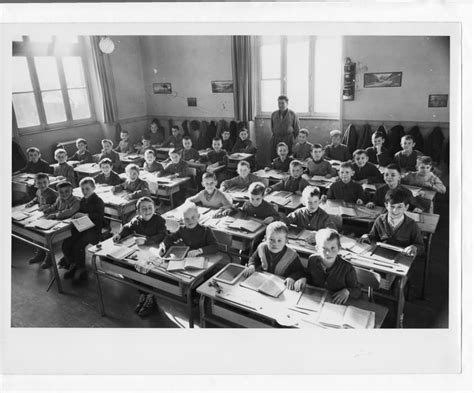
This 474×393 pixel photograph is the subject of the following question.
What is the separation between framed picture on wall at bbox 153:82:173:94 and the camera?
705 cm

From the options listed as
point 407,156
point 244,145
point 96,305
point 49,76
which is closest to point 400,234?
point 407,156

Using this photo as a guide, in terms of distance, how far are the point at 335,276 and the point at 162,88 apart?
5910 mm

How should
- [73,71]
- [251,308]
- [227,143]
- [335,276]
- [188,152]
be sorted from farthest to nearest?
[227,143], [188,152], [73,71], [335,276], [251,308]

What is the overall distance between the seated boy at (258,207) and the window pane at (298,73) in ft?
10.5

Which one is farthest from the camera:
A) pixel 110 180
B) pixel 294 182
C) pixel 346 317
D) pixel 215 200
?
pixel 110 180

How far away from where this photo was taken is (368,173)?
4.54 meters

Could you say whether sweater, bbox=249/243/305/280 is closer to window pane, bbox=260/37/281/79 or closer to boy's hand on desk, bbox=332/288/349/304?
boy's hand on desk, bbox=332/288/349/304

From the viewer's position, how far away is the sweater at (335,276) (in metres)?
2.23

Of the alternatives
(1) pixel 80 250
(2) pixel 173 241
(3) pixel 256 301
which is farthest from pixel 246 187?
(3) pixel 256 301

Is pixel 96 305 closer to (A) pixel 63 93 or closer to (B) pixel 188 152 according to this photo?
(B) pixel 188 152

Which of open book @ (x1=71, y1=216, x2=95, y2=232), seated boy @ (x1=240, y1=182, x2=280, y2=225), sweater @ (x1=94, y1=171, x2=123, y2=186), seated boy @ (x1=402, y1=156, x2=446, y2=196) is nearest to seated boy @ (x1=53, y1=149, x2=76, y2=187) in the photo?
sweater @ (x1=94, y1=171, x2=123, y2=186)

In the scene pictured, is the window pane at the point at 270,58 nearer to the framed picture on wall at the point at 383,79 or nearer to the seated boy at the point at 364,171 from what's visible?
the framed picture on wall at the point at 383,79

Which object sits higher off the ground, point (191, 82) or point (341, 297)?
point (191, 82)

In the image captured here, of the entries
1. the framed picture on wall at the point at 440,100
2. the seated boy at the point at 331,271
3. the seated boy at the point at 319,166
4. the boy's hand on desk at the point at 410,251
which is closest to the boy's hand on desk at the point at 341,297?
the seated boy at the point at 331,271
